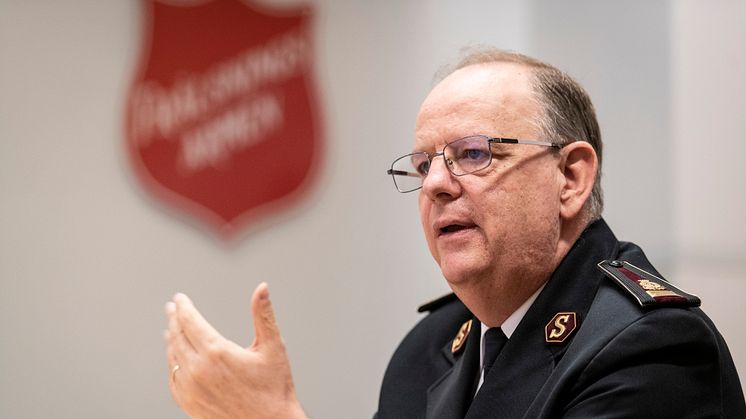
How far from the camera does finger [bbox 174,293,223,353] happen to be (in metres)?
1.42

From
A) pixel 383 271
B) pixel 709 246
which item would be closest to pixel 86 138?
pixel 383 271

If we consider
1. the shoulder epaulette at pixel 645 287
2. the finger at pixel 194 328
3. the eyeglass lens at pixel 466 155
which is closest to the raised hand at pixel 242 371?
the finger at pixel 194 328

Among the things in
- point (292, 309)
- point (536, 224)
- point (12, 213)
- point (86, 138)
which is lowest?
point (292, 309)

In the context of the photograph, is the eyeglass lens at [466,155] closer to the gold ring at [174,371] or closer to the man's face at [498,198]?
the man's face at [498,198]

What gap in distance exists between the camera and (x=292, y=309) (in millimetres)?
3271

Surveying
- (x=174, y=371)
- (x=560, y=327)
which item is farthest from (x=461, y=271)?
(x=174, y=371)

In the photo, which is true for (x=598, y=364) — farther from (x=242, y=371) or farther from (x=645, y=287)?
(x=242, y=371)

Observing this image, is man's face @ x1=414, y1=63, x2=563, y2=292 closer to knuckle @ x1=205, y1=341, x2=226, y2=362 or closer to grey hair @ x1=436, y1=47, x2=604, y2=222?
grey hair @ x1=436, y1=47, x2=604, y2=222

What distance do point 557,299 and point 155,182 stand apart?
6.30 ft

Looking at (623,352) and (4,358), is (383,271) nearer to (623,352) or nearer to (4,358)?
(4,358)

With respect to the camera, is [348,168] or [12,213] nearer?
[12,213]

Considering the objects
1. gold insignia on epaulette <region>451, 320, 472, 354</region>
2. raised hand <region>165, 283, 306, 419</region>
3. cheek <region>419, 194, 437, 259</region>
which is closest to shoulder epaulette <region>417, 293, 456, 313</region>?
gold insignia on epaulette <region>451, 320, 472, 354</region>

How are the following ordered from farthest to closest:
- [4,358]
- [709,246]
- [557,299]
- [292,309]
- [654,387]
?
[292,309], [4,358], [709,246], [557,299], [654,387]

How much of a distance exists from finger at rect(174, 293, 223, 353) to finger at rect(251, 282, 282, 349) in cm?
7
